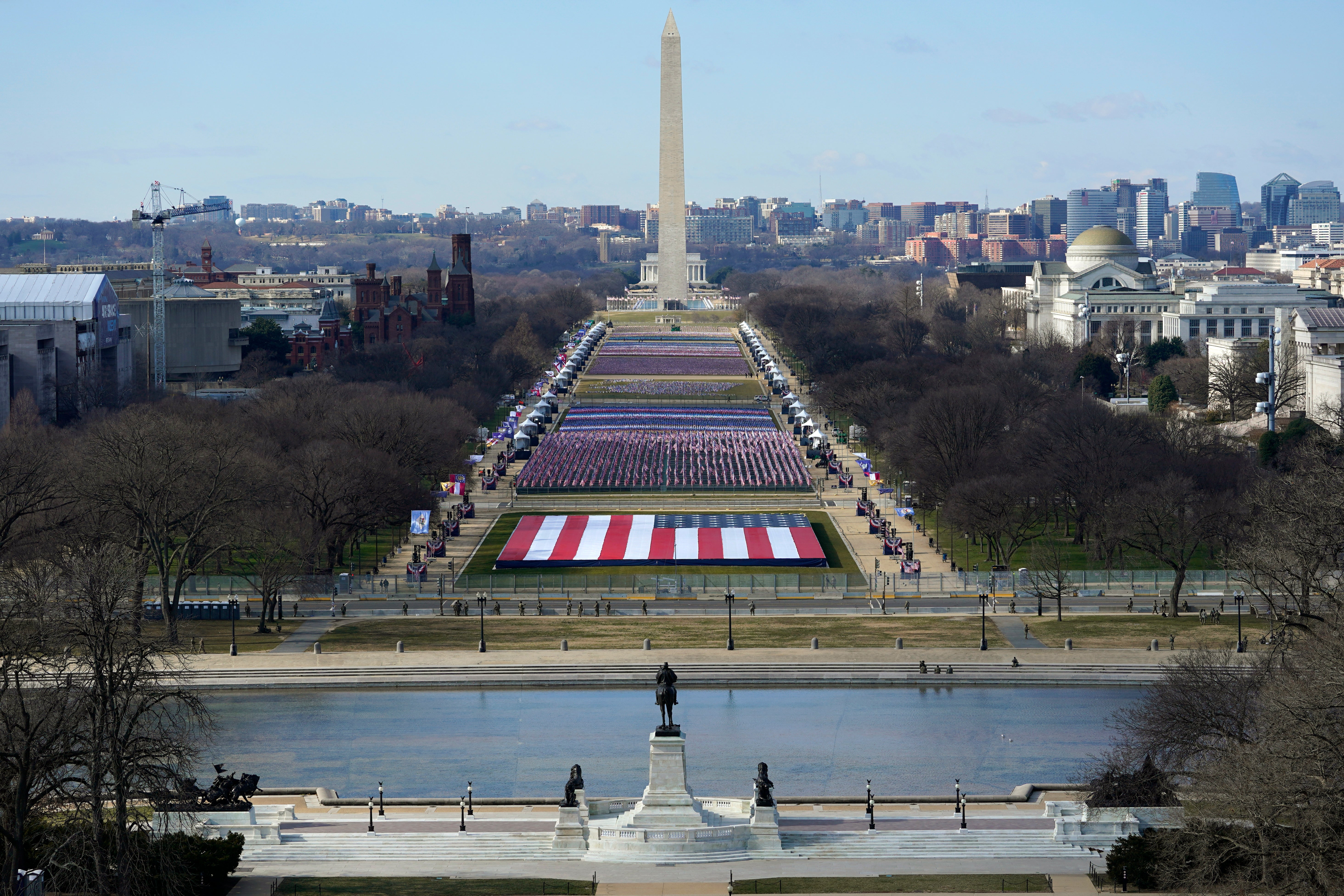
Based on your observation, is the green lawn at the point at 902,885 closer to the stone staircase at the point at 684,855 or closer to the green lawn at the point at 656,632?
the stone staircase at the point at 684,855

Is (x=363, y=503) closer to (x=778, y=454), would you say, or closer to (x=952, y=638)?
(x=952, y=638)

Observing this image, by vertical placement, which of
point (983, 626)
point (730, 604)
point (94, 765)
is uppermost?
point (94, 765)

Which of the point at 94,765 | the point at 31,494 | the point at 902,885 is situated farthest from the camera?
the point at 31,494

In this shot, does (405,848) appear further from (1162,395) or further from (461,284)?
(461,284)

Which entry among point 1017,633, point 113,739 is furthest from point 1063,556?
point 113,739

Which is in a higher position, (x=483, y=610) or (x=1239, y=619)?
(x=1239, y=619)

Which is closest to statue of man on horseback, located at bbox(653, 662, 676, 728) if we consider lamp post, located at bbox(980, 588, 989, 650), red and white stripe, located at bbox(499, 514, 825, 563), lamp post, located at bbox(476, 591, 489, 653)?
lamp post, located at bbox(476, 591, 489, 653)
